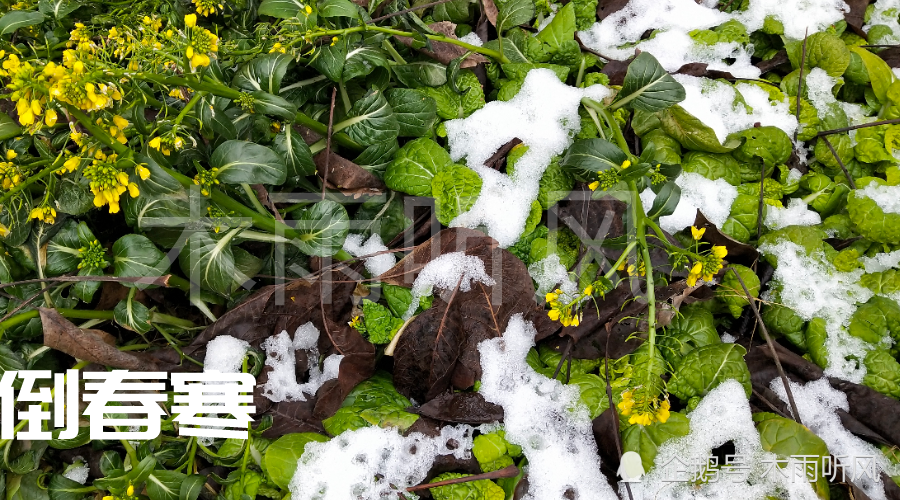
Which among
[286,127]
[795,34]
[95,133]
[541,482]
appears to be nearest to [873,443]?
[541,482]

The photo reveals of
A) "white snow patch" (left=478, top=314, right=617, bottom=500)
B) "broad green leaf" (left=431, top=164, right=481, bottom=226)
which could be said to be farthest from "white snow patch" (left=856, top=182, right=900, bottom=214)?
"broad green leaf" (left=431, top=164, right=481, bottom=226)

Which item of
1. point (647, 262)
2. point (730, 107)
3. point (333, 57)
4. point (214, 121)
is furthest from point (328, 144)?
point (730, 107)

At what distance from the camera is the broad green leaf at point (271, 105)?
2135 mm

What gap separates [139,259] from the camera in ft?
7.50

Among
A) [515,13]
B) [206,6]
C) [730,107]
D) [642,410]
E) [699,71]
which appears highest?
[206,6]

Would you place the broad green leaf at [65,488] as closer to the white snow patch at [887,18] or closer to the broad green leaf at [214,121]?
the broad green leaf at [214,121]

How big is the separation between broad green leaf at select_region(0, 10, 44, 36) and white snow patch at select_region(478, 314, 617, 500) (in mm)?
2338

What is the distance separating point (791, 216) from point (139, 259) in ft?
9.55

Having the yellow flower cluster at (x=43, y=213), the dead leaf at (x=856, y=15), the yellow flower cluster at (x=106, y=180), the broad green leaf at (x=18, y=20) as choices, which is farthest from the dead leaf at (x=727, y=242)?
the broad green leaf at (x=18, y=20)

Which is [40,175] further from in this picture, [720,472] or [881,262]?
[881,262]

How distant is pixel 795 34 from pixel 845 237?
111cm

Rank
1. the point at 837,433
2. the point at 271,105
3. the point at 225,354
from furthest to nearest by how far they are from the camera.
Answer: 1. the point at 225,354
2. the point at 837,433
3. the point at 271,105

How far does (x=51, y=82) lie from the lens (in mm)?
1690

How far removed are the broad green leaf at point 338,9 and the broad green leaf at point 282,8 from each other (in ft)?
0.37
